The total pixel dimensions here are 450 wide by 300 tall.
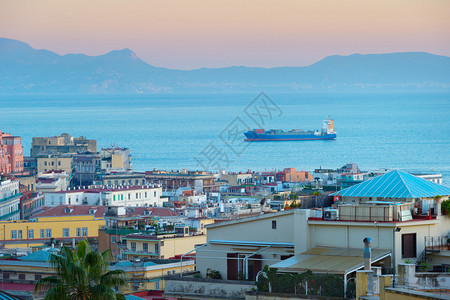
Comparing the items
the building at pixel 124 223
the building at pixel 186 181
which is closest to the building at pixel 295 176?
the building at pixel 186 181

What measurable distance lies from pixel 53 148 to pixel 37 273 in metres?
78.3

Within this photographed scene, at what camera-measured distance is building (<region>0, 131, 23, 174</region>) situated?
8100 centimetres

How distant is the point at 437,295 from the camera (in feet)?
33.0

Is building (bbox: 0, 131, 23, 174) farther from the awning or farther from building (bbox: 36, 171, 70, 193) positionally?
the awning

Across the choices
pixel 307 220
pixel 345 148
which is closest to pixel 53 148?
pixel 345 148

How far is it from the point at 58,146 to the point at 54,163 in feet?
49.2

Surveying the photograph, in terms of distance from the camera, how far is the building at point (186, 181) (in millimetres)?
63969

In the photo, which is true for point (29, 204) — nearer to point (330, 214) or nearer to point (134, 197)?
point (134, 197)

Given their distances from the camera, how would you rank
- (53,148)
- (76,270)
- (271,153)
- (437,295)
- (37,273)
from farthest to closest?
(271,153) → (53,148) → (37,273) → (76,270) → (437,295)

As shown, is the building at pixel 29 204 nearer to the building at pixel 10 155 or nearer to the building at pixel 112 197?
the building at pixel 112 197

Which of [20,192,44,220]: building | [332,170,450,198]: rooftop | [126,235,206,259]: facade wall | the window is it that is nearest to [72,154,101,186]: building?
[20,192,44,220]: building

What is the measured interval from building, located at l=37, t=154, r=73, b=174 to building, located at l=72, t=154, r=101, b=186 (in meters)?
0.57

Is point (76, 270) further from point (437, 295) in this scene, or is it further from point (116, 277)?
point (437, 295)

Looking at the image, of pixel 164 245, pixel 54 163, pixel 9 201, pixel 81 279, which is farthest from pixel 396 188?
pixel 54 163
